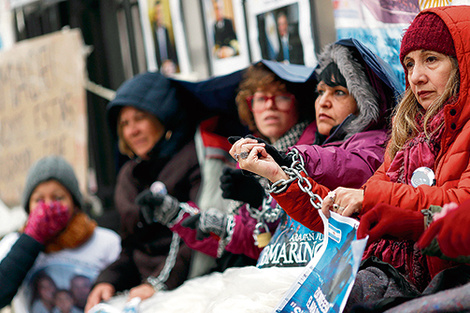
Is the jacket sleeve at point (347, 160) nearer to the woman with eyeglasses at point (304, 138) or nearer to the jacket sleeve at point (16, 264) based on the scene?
the woman with eyeglasses at point (304, 138)

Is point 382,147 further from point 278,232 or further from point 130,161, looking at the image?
point 130,161

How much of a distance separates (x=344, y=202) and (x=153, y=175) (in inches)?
72.1

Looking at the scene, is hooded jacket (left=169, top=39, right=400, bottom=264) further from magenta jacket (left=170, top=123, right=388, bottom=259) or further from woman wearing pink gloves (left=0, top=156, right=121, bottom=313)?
woman wearing pink gloves (left=0, top=156, right=121, bottom=313)

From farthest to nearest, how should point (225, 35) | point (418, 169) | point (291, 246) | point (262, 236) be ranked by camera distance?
point (225, 35), point (262, 236), point (291, 246), point (418, 169)

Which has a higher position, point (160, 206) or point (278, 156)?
point (278, 156)

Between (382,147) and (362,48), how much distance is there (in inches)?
15.3

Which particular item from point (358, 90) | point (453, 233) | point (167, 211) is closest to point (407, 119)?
point (358, 90)

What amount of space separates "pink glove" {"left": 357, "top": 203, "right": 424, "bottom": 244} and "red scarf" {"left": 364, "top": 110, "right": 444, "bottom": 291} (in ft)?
0.82

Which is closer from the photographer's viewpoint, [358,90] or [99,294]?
[358,90]

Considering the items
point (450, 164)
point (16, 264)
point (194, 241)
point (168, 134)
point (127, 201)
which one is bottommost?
point (16, 264)

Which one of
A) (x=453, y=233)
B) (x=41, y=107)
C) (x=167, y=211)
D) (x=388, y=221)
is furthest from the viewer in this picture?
(x=41, y=107)

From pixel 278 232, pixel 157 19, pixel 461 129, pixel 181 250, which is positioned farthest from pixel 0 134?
pixel 461 129

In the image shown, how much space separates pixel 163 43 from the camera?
4.39 meters

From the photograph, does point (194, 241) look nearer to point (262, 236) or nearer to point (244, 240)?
point (244, 240)
